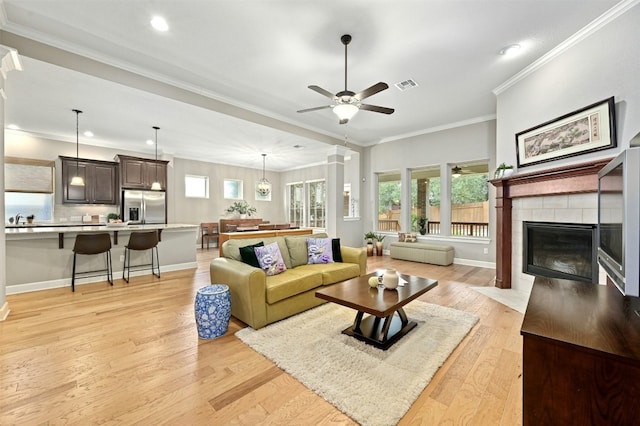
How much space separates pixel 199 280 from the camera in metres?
4.60

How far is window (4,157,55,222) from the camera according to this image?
19.0 feet

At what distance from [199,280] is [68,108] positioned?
12.1 ft

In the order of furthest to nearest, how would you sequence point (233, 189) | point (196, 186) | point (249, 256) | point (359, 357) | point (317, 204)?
point (317, 204) < point (233, 189) < point (196, 186) < point (249, 256) < point (359, 357)

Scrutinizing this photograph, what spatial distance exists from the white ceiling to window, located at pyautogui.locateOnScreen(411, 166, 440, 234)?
5.01ft

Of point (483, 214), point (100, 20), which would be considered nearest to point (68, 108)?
point (100, 20)

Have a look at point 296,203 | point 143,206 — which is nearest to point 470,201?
point 296,203

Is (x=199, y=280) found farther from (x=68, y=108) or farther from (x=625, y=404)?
(x=625, y=404)

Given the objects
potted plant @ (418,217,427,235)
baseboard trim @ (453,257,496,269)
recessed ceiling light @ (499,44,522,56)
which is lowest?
baseboard trim @ (453,257,496,269)

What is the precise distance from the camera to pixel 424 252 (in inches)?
232

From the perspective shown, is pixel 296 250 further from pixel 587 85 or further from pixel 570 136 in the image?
pixel 587 85

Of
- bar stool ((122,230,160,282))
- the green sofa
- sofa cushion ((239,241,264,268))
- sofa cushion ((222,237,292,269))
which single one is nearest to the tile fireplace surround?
the green sofa

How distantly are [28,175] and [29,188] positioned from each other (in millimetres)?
290

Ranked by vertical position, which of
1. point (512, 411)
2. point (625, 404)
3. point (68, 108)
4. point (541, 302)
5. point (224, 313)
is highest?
point (68, 108)

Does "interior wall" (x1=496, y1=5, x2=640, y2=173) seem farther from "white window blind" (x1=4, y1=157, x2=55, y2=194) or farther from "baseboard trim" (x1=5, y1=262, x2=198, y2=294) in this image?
"white window blind" (x1=4, y1=157, x2=55, y2=194)
